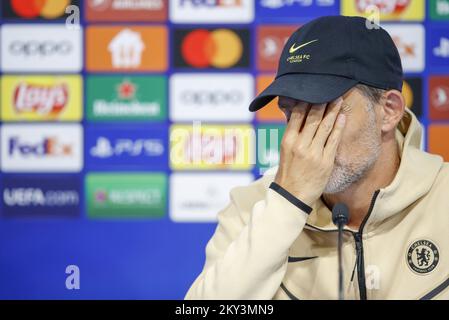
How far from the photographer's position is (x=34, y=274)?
2389 millimetres

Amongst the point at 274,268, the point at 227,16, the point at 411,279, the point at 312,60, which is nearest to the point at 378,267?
the point at 411,279

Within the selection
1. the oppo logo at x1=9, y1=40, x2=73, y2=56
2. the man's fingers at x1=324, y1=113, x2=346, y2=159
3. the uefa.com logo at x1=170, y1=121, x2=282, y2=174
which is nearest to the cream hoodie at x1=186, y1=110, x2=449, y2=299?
the man's fingers at x1=324, y1=113, x2=346, y2=159

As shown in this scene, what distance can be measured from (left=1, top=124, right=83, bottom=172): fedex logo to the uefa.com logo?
0.44 meters

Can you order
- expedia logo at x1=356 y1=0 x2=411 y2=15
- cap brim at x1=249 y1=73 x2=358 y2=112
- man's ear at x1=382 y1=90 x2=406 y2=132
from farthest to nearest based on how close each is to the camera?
expedia logo at x1=356 y1=0 x2=411 y2=15, man's ear at x1=382 y1=90 x2=406 y2=132, cap brim at x1=249 y1=73 x2=358 y2=112

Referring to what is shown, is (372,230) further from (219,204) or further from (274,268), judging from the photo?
(219,204)

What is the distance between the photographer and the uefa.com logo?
229 cm

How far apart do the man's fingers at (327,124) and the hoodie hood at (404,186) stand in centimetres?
16

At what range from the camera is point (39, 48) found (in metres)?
2.36

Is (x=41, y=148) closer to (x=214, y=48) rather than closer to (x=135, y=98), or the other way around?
(x=135, y=98)

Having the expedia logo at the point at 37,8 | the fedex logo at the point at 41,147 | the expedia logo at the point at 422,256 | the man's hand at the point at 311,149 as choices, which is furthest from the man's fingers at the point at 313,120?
the expedia logo at the point at 37,8

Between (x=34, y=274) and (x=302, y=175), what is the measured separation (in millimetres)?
1585

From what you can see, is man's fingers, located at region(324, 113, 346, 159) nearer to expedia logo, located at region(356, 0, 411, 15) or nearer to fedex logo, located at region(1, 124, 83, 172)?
expedia logo, located at region(356, 0, 411, 15)

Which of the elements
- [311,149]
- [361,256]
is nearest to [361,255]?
[361,256]

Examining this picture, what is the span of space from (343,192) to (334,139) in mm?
160
